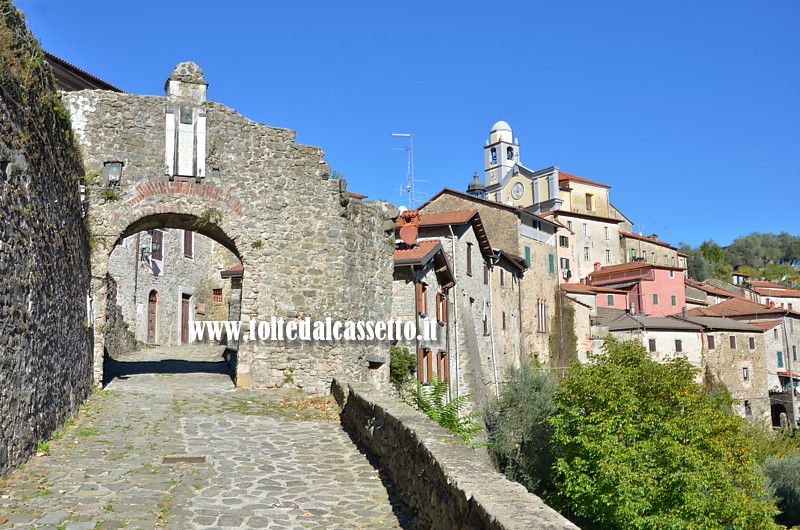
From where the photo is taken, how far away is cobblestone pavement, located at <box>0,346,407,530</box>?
610cm

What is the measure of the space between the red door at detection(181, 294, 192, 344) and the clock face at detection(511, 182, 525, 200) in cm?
4363

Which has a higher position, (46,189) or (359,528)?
(46,189)

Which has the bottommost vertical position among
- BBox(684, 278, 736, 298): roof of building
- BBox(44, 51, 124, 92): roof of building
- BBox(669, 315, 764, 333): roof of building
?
BBox(669, 315, 764, 333): roof of building

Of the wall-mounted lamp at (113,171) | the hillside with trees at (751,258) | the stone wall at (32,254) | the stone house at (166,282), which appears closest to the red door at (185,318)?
the stone house at (166,282)

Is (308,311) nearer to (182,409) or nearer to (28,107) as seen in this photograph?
(182,409)

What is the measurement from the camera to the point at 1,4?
7.43 metres

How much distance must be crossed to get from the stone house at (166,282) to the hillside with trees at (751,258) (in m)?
76.1

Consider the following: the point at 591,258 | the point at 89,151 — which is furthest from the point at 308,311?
the point at 591,258

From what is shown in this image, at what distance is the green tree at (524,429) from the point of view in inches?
1043

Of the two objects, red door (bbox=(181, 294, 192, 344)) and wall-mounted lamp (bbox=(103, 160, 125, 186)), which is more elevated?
wall-mounted lamp (bbox=(103, 160, 125, 186))

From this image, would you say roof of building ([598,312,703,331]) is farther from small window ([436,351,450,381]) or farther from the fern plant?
the fern plant

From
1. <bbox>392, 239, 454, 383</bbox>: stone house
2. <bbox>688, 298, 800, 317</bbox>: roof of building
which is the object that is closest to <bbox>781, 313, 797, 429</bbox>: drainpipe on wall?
<bbox>688, 298, 800, 317</bbox>: roof of building

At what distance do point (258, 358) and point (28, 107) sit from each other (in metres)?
7.96

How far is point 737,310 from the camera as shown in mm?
62219
